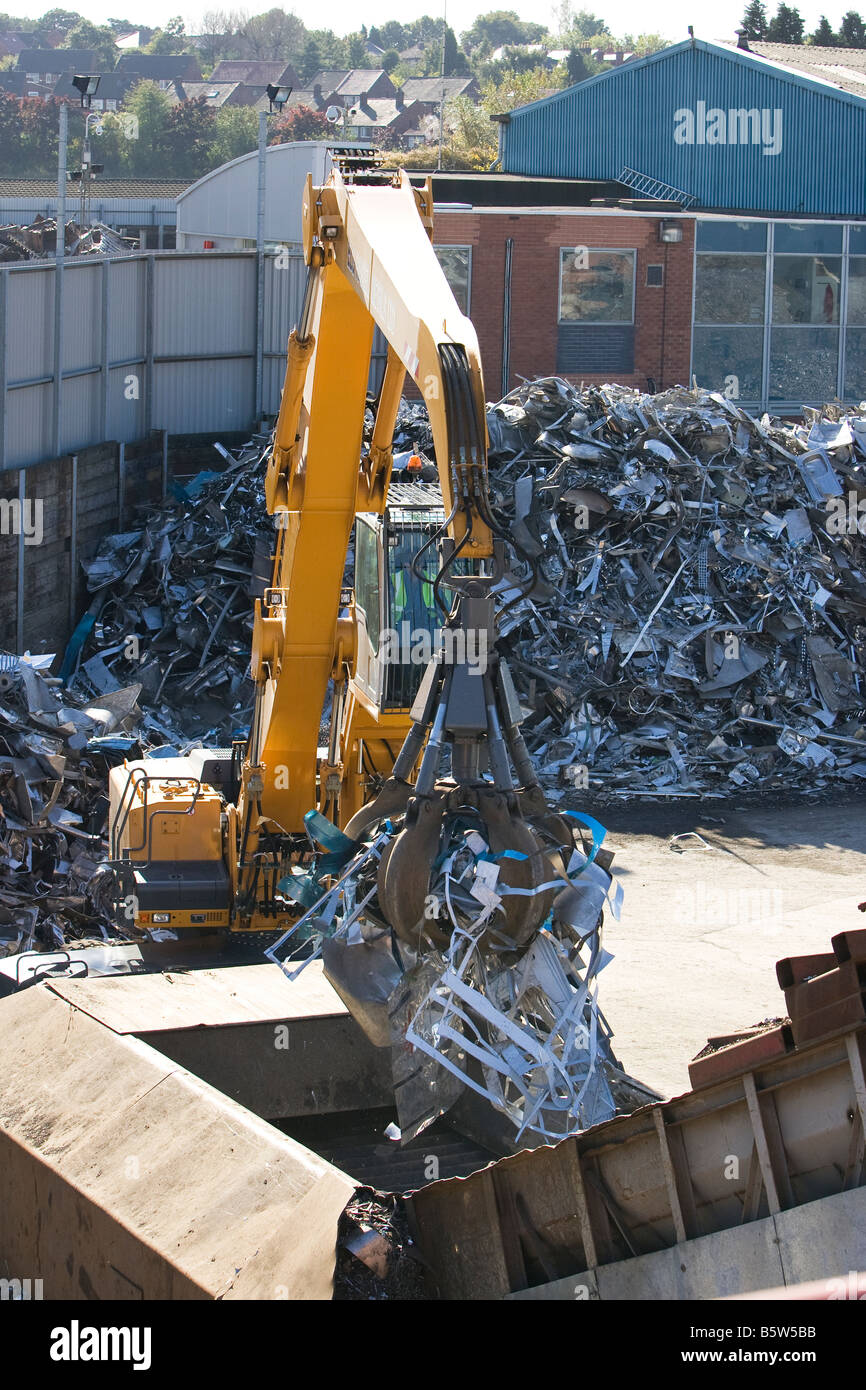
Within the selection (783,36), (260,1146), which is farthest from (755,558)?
(783,36)

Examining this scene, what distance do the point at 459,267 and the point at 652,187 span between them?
809 centimetres

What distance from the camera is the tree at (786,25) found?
61.2 meters

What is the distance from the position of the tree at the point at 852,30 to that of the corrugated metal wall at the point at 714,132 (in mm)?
35413

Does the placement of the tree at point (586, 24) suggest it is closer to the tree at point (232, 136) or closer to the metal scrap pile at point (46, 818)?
the tree at point (232, 136)

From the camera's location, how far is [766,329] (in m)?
28.9

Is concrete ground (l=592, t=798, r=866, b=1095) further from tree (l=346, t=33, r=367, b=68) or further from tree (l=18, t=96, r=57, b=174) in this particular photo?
tree (l=346, t=33, r=367, b=68)

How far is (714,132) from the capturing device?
3356cm

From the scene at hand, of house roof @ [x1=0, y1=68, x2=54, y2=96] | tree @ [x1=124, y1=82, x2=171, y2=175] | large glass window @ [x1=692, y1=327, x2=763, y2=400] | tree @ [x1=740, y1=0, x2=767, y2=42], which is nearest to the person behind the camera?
large glass window @ [x1=692, y1=327, x2=763, y2=400]

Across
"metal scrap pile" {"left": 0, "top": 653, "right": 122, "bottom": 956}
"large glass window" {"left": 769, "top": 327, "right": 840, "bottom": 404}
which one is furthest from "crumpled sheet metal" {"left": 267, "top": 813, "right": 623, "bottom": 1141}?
"large glass window" {"left": 769, "top": 327, "right": 840, "bottom": 404}

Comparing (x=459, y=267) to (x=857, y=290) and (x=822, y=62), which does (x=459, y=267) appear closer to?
(x=857, y=290)

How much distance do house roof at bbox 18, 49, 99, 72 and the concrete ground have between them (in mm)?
139040

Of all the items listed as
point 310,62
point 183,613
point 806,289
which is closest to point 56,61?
point 310,62

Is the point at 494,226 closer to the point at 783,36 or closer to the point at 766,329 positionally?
the point at 766,329

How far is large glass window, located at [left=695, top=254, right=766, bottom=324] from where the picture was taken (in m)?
28.7
